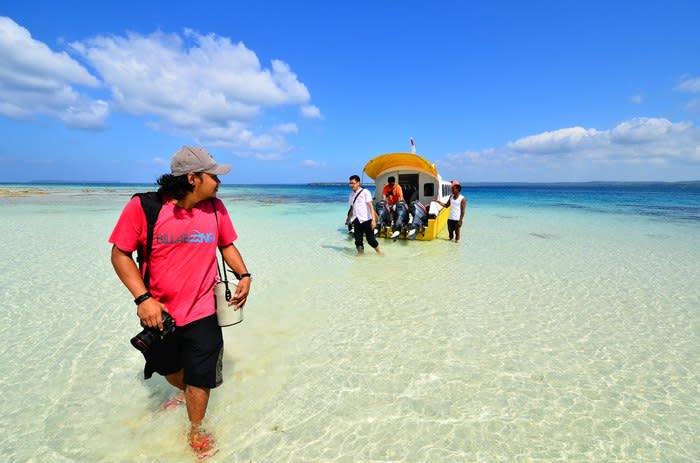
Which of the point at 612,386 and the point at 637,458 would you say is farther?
the point at 612,386

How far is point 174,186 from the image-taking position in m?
2.16

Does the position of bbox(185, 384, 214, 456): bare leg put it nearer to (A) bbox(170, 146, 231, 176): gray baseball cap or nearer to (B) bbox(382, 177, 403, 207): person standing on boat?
(A) bbox(170, 146, 231, 176): gray baseball cap

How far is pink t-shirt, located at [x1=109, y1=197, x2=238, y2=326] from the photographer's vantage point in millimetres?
2141

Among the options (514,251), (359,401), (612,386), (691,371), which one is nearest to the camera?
(359,401)

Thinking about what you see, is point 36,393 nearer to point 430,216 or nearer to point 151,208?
point 151,208

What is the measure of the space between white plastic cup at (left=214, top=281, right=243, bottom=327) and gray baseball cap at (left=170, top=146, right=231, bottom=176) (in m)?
0.76

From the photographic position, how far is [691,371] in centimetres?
363

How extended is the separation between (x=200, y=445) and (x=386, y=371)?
1813 millimetres

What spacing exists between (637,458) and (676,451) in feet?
1.10

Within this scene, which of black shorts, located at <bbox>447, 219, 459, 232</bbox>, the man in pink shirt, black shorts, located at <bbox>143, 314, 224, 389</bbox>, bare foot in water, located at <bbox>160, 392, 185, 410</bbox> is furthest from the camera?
black shorts, located at <bbox>447, 219, 459, 232</bbox>

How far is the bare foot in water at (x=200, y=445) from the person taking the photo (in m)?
2.50

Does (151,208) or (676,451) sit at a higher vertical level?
(151,208)

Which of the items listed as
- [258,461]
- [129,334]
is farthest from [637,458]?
[129,334]

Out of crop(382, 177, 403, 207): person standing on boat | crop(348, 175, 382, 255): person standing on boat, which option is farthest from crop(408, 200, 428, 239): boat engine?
crop(348, 175, 382, 255): person standing on boat
